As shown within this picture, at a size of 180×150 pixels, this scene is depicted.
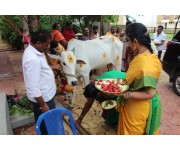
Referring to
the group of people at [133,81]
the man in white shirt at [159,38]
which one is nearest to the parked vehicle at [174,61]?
the man in white shirt at [159,38]

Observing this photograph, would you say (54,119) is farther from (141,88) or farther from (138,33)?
(138,33)

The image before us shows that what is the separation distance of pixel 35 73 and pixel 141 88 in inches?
40.6

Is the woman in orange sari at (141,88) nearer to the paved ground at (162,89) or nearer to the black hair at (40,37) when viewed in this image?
the black hair at (40,37)

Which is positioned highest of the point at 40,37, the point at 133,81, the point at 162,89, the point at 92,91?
the point at 40,37

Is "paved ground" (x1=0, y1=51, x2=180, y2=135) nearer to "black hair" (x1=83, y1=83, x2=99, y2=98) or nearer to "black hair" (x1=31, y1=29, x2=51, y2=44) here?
"black hair" (x1=83, y1=83, x2=99, y2=98)

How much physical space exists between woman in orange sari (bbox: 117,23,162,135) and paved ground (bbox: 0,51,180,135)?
1.40 metres

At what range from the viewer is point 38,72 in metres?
2.13

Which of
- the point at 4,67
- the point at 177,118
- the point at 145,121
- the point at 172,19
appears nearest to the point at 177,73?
the point at 177,118

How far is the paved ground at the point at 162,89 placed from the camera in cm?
359

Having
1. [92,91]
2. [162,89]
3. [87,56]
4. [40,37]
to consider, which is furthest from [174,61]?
[40,37]

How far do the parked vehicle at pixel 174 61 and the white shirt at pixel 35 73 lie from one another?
11.4 feet

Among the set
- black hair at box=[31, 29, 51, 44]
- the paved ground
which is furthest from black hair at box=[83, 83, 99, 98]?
the paved ground

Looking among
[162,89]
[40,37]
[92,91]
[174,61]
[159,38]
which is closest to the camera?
[40,37]

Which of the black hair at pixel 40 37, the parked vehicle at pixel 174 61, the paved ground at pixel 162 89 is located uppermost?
the black hair at pixel 40 37
